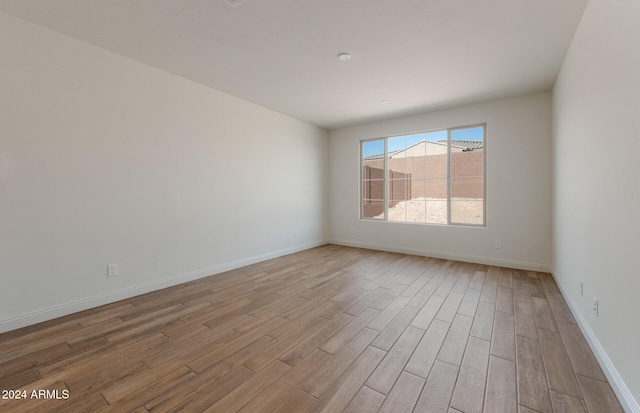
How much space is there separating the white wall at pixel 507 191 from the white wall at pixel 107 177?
310 centimetres

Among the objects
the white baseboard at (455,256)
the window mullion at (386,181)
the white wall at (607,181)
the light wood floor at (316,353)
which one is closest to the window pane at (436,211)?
the white baseboard at (455,256)

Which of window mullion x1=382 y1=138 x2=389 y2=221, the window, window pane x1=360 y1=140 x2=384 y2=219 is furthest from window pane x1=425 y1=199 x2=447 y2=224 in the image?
window pane x1=360 y1=140 x2=384 y2=219

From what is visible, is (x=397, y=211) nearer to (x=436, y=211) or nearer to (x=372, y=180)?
(x=436, y=211)

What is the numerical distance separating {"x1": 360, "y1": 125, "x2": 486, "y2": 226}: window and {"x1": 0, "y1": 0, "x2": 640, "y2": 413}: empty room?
59 mm

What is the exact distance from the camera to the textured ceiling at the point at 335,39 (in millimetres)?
2053

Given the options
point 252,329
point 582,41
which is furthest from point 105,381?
point 582,41

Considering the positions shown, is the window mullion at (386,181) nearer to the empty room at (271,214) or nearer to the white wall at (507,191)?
the white wall at (507,191)

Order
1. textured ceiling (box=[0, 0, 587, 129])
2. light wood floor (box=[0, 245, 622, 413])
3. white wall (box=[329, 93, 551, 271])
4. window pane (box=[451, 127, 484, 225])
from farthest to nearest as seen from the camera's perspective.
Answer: window pane (box=[451, 127, 484, 225]) → white wall (box=[329, 93, 551, 271]) → textured ceiling (box=[0, 0, 587, 129]) → light wood floor (box=[0, 245, 622, 413])

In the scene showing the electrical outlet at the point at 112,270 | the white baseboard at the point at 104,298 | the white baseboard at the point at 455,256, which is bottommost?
the white baseboard at the point at 104,298

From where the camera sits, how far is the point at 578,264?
232 cm

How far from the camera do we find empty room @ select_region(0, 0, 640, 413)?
1.52 m

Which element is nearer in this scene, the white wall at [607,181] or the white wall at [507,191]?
the white wall at [607,181]

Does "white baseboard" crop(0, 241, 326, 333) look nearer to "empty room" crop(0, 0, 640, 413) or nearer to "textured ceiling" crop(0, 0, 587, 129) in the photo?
"empty room" crop(0, 0, 640, 413)

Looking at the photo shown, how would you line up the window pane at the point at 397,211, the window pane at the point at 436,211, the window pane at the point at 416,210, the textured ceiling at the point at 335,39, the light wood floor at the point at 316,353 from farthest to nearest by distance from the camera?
the window pane at the point at 397,211 < the window pane at the point at 416,210 < the window pane at the point at 436,211 < the textured ceiling at the point at 335,39 < the light wood floor at the point at 316,353
